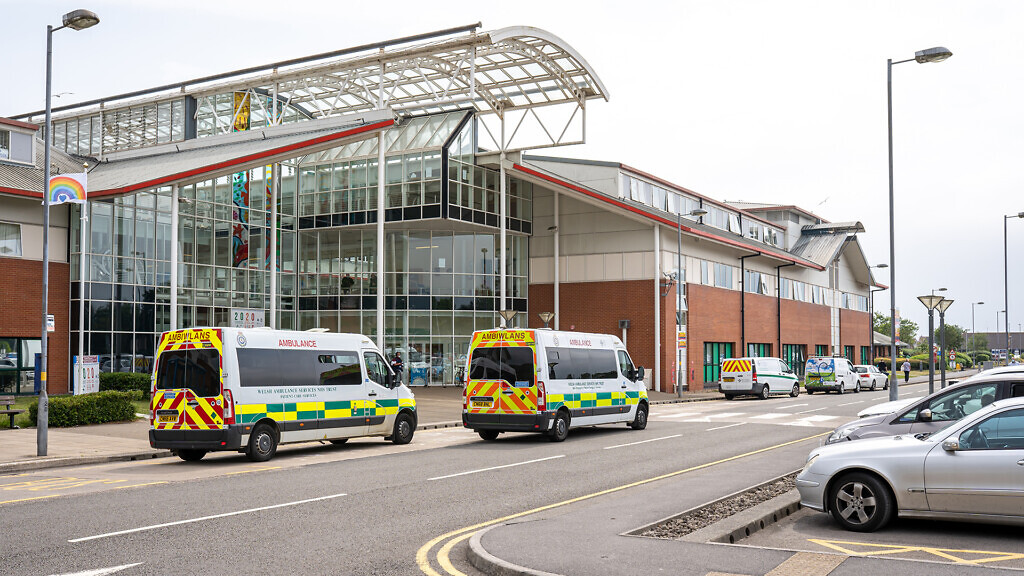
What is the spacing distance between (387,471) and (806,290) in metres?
54.4

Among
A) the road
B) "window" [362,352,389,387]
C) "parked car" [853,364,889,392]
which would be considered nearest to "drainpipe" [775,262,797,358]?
"parked car" [853,364,889,392]

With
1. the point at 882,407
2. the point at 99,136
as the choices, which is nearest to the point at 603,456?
the point at 882,407

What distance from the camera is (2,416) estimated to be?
23469 mm

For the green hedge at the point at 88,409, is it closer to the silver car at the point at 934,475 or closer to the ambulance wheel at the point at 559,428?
the ambulance wheel at the point at 559,428

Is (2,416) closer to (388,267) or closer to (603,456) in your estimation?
(603,456)

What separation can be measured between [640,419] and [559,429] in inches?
153

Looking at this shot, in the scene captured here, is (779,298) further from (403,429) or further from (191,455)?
(191,455)

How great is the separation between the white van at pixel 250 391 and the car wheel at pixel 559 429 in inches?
169

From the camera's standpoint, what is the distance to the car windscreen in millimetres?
16016

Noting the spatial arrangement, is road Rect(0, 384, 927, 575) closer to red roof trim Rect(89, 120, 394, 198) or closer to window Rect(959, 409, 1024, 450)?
window Rect(959, 409, 1024, 450)

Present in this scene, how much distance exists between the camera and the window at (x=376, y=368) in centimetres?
1938

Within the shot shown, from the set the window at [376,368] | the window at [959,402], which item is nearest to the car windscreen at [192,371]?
the window at [376,368]

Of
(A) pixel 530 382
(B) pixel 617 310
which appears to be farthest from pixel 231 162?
(B) pixel 617 310

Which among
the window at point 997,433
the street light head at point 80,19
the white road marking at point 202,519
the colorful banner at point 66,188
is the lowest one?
the white road marking at point 202,519
